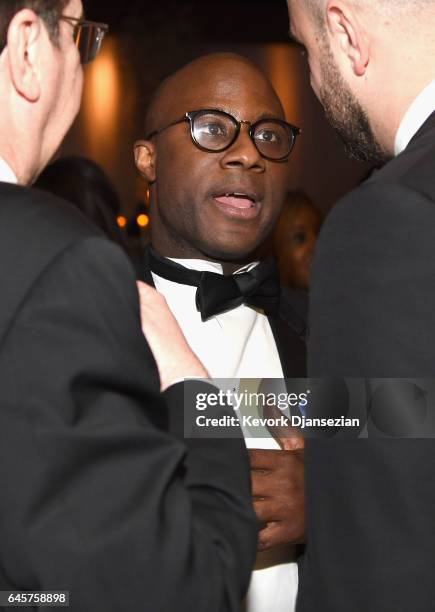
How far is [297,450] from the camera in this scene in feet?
5.79

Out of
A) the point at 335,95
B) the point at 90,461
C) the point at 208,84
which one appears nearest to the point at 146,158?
the point at 208,84

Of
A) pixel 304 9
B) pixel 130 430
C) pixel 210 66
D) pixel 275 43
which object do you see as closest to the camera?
pixel 130 430

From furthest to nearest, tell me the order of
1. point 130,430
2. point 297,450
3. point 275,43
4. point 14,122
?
point 275,43
point 297,450
point 14,122
point 130,430

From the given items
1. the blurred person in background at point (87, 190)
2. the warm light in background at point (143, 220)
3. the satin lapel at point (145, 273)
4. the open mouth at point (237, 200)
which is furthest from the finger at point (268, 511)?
the warm light in background at point (143, 220)

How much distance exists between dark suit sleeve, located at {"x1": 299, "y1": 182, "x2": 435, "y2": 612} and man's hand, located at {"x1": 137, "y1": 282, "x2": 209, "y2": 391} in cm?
22

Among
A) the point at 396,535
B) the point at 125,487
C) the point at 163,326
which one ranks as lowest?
the point at 396,535

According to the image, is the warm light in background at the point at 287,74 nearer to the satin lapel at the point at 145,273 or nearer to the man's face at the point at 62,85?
the satin lapel at the point at 145,273

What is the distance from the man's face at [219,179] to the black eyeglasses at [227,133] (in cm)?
2

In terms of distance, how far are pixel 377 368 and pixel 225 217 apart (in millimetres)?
868

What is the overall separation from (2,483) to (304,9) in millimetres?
969

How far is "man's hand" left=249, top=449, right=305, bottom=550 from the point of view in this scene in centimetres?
166

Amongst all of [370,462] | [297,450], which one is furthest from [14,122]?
[297,450]

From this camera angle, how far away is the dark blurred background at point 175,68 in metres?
6.09

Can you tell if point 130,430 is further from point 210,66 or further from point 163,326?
point 210,66
